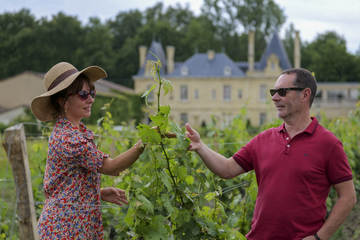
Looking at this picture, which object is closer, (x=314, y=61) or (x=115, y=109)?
(x=115, y=109)

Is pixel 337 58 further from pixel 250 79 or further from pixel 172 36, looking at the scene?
pixel 172 36

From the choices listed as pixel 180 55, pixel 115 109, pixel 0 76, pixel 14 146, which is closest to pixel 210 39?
pixel 180 55

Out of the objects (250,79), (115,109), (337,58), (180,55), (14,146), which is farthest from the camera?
(180,55)

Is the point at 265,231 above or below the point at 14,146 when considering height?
below

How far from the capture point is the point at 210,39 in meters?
47.1

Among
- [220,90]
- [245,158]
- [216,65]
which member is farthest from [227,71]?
[245,158]

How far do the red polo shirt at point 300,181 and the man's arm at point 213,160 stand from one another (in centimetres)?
31

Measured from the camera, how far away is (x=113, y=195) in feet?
8.45

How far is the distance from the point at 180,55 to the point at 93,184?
46.1m

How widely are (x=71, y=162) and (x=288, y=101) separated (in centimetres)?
130

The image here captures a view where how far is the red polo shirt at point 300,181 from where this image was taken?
85.4 inches

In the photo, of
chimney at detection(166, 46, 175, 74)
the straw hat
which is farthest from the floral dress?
chimney at detection(166, 46, 175, 74)

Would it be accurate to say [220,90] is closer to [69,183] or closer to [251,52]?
[251,52]

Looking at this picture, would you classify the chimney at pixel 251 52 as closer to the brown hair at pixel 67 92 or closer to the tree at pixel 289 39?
the tree at pixel 289 39
